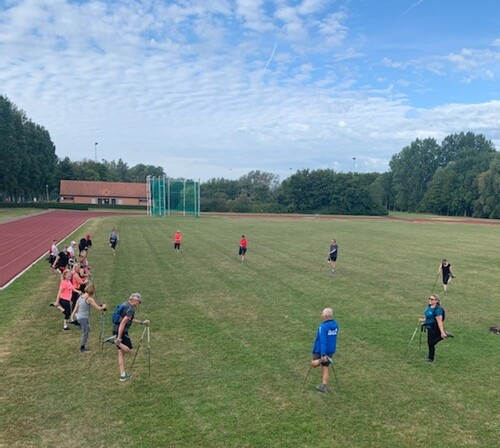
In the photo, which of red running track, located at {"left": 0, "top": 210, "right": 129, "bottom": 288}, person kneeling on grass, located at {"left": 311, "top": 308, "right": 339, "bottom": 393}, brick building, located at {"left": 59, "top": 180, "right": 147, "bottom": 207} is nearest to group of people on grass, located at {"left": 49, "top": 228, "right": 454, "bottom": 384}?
person kneeling on grass, located at {"left": 311, "top": 308, "right": 339, "bottom": 393}

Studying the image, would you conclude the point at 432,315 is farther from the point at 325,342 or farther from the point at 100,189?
the point at 100,189

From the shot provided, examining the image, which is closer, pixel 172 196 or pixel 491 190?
pixel 172 196

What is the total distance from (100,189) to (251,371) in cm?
9599

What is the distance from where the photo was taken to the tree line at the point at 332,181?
74125mm

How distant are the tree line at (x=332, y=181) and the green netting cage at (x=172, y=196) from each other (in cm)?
1849

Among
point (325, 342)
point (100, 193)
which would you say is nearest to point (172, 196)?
point (100, 193)

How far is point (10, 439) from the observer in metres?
6.30

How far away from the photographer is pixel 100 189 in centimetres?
9775

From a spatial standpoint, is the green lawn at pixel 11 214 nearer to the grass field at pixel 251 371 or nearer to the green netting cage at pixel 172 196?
the green netting cage at pixel 172 196

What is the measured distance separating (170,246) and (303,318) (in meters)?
17.6

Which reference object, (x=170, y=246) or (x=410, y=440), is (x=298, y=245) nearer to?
(x=170, y=246)

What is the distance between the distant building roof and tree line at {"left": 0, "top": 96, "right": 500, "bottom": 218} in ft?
12.9

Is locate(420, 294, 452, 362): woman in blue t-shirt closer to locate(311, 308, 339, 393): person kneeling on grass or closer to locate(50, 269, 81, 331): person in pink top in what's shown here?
locate(311, 308, 339, 393): person kneeling on grass

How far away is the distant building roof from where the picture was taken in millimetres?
95500
